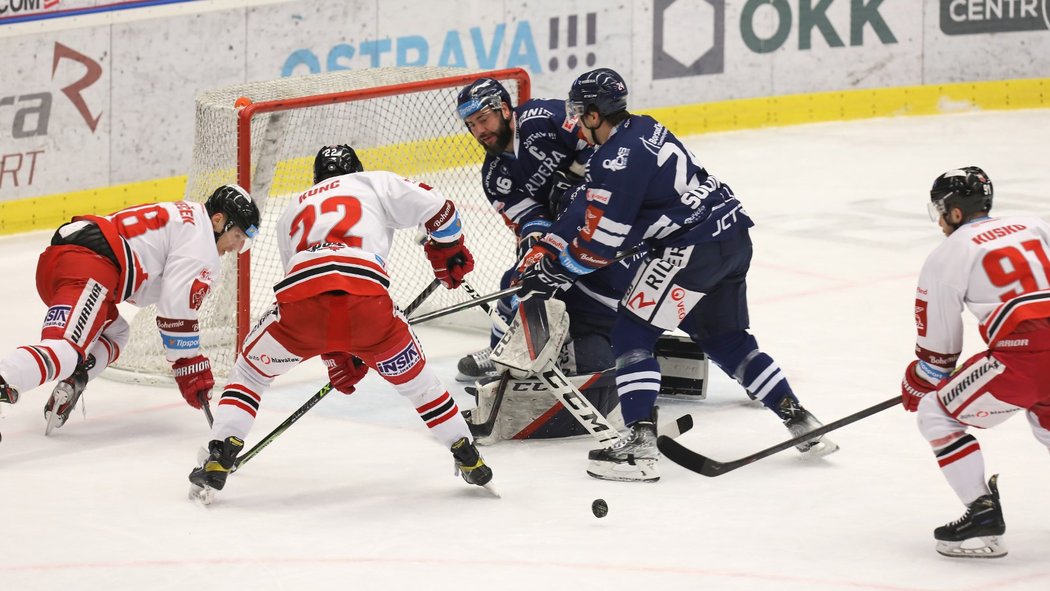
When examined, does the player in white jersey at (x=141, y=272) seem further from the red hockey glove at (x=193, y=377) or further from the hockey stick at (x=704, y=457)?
the hockey stick at (x=704, y=457)

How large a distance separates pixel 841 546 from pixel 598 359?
1.34 m

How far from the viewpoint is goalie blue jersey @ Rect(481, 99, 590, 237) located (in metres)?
5.09

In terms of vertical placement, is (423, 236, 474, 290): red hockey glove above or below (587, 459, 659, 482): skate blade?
above

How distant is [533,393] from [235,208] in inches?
41.0

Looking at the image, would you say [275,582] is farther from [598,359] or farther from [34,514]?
[598,359]

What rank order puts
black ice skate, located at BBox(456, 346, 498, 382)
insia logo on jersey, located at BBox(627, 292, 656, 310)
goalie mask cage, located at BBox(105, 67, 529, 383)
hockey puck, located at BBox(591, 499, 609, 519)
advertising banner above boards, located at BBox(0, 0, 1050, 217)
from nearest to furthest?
1. hockey puck, located at BBox(591, 499, 609, 519)
2. insia logo on jersey, located at BBox(627, 292, 656, 310)
3. goalie mask cage, located at BBox(105, 67, 529, 383)
4. black ice skate, located at BBox(456, 346, 498, 382)
5. advertising banner above boards, located at BBox(0, 0, 1050, 217)

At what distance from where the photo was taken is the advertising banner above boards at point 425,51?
7418 millimetres

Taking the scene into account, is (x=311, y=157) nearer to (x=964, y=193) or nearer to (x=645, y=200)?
(x=645, y=200)

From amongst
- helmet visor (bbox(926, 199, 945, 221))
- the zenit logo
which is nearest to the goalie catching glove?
helmet visor (bbox(926, 199, 945, 221))

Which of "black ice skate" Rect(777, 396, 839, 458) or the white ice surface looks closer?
the white ice surface

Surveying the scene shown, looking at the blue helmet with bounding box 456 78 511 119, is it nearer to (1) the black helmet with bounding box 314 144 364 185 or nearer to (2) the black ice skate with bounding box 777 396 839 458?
(1) the black helmet with bounding box 314 144 364 185

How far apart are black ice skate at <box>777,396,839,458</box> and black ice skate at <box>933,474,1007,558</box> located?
80 cm

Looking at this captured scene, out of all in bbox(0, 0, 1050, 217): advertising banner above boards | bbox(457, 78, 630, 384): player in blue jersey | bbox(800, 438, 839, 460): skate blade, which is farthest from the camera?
bbox(0, 0, 1050, 217): advertising banner above boards

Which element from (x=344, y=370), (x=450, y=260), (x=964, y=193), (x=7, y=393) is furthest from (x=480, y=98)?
(x=964, y=193)
